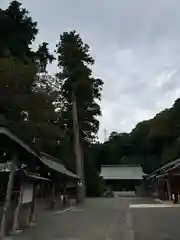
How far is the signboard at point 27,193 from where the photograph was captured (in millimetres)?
14281

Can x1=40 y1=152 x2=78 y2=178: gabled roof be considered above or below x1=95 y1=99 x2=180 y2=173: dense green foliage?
below

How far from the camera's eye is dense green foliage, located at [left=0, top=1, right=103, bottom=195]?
911 inches

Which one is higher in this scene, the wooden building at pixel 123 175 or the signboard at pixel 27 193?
the wooden building at pixel 123 175

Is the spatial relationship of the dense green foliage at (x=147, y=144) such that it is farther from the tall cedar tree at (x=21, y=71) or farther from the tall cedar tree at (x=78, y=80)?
the tall cedar tree at (x=21, y=71)

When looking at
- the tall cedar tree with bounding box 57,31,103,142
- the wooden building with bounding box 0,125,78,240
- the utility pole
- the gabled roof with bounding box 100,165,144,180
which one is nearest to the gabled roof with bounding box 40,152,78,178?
the wooden building with bounding box 0,125,78,240

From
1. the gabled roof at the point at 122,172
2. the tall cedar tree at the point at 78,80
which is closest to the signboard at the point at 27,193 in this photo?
the tall cedar tree at the point at 78,80

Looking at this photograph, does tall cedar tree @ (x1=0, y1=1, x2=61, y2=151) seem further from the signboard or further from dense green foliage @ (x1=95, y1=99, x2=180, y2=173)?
dense green foliage @ (x1=95, y1=99, x2=180, y2=173)

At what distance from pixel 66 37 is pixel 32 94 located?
2369cm

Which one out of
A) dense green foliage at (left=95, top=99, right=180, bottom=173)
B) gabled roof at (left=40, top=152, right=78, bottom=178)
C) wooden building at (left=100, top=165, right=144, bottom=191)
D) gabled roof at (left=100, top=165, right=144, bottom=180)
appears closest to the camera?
gabled roof at (left=40, top=152, right=78, bottom=178)

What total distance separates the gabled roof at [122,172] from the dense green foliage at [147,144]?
4.54 meters

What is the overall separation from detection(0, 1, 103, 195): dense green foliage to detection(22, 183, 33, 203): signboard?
4.48ft

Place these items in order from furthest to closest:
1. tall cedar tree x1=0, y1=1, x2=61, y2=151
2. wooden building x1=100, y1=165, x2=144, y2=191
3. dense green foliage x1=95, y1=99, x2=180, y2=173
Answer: wooden building x1=100, y1=165, x2=144, y2=191 → dense green foliage x1=95, y1=99, x2=180, y2=173 → tall cedar tree x1=0, y1=1, x2=61, y2=151

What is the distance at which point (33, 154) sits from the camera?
40.6ft

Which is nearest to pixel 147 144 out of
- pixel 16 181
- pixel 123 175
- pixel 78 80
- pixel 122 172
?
pixel 122 172
